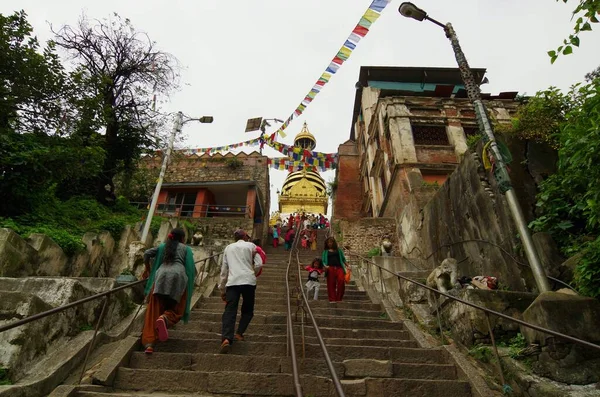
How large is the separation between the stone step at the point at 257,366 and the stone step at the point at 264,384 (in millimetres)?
373

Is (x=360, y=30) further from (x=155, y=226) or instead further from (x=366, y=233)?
(x=155, y=226)

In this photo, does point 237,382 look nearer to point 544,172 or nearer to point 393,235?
point 544,172

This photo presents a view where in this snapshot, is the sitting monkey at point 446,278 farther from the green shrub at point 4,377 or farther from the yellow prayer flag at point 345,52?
the yellow prayer flag at point 345,52

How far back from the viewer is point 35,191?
31.7 feet

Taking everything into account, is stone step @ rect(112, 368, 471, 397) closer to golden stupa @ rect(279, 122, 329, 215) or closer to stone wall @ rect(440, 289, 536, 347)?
stone wall @ rect(440, 289, 536, 347)

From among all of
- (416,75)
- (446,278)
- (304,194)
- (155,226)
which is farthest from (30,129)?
(304,194)

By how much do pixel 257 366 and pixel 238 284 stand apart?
108cm

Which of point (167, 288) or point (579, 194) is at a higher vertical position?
point (579, 194)

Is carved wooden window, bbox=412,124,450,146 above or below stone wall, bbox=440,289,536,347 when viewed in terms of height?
above

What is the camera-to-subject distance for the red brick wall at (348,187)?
80.8ft

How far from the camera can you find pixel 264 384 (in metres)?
3.54

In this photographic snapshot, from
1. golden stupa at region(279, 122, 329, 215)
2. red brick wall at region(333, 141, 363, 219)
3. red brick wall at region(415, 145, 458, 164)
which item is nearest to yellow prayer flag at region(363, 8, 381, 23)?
red brick wall at region(415, 145, 458, 164)

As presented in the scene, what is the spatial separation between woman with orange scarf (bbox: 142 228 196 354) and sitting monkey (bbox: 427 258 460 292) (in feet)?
14.3

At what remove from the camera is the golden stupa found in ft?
112
